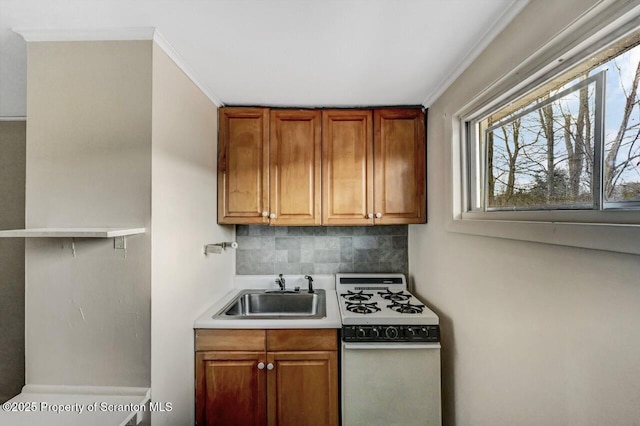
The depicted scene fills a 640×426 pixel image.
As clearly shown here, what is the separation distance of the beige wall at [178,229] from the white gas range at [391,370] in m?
0.92

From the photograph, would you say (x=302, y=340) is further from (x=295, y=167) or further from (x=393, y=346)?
(x=295, y=167)

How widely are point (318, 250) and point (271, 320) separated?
840 millimetres

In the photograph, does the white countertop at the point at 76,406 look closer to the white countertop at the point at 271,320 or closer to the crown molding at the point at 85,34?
the white countertop at the point at 271,320

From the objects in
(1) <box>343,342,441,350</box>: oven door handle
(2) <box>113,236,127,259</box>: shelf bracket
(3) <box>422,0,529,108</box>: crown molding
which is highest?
(3) <box>422,0,529,108</box>: crown molding

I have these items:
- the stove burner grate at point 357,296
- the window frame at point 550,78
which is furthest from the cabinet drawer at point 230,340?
the window frame at point 550,78

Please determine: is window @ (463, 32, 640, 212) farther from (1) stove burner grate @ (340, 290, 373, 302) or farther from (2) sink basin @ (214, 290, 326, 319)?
(2) sink basin @ (214, 290, 326, 319)

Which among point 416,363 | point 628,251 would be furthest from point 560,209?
point 416,363

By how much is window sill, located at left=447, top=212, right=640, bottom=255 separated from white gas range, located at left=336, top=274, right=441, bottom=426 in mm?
753

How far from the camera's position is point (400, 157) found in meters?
2.08

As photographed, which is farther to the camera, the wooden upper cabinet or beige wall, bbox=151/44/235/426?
the wooden upper cabinet

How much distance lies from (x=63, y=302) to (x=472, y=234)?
6.52 feet

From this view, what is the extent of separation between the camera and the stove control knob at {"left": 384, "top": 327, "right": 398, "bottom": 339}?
5.21 ft

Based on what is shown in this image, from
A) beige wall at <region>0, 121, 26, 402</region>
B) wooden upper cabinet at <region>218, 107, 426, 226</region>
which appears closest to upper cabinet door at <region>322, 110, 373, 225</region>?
wooden upper cabinet at <region>218, 107, 426, 226</region>

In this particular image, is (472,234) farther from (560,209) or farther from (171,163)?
(171,163)
